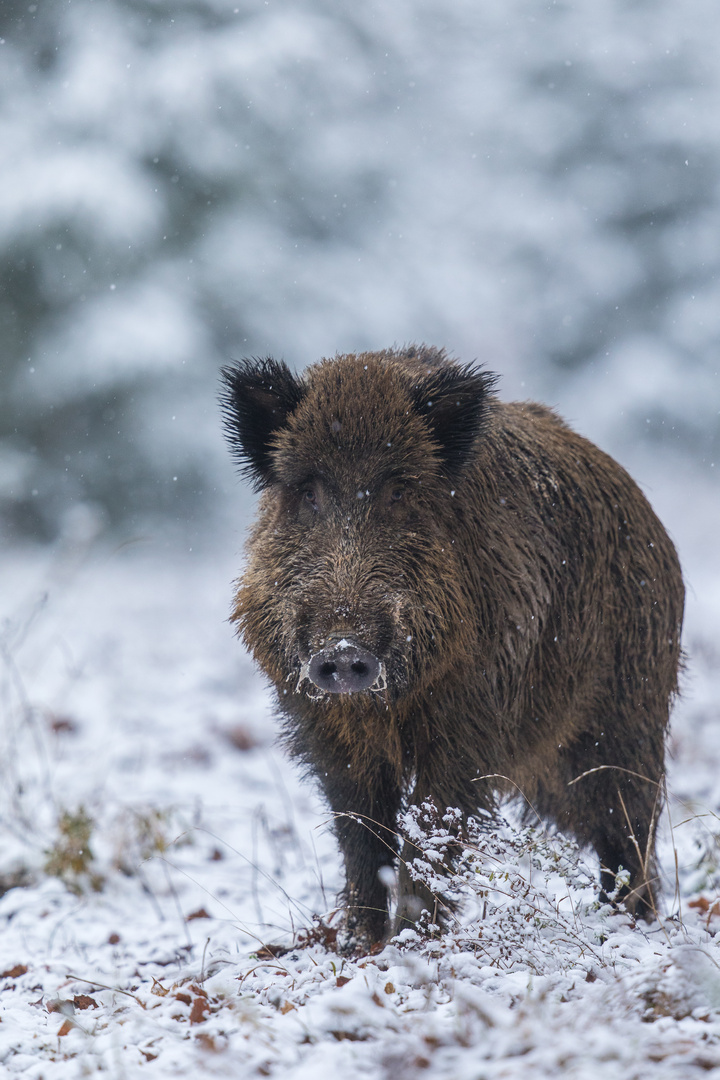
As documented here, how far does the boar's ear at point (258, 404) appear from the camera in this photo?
3.87 meters

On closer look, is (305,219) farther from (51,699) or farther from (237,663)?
(51,699)

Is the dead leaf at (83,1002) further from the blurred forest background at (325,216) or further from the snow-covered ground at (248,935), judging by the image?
the blurred forest background at (325,216)

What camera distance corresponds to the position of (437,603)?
3.58m

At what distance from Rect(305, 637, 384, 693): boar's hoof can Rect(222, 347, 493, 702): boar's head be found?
0.10 metres

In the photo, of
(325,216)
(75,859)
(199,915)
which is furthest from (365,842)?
(325,216)

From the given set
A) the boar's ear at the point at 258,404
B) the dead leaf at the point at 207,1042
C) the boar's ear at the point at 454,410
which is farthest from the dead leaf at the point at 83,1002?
the boar's ear at the point at 454,410

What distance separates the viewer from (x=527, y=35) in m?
24.5

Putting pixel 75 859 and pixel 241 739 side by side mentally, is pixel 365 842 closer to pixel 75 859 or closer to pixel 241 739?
pixel 75 859

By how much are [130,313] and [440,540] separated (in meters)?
14.5

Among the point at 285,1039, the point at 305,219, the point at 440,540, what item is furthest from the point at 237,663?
the point at 305,219

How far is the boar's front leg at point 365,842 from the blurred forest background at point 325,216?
9.56m

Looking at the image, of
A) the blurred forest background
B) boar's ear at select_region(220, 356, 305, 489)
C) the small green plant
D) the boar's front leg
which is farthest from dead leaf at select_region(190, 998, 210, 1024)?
the blurred forest background

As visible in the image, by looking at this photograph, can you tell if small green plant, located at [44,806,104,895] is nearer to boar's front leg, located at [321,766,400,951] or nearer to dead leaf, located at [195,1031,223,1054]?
boar's front leg, located at [321,766,400,951]

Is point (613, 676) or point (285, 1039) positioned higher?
point (613, 676)
